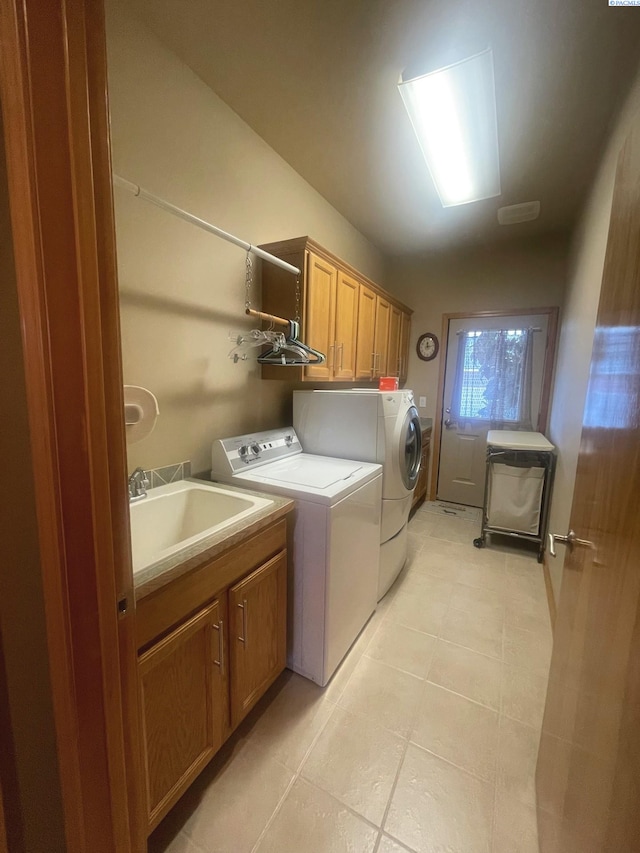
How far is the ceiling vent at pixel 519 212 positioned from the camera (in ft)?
8.67

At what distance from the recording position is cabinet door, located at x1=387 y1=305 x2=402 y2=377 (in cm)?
335

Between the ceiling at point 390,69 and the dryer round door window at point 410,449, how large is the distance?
1.65 m

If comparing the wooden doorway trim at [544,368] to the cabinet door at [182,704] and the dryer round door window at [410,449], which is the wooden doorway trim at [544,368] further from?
the cabinet door at [182,704]

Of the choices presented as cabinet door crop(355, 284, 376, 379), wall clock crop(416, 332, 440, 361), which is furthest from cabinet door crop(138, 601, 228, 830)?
wall clock crop(416, 332, 440, 361)

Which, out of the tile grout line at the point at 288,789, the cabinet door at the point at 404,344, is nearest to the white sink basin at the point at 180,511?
the tile grout line at the point at 288,789

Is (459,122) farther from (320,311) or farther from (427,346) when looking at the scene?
(427,346)

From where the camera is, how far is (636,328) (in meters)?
0.62

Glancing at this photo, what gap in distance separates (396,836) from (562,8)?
2.92m

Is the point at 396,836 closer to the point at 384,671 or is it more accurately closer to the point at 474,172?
the point at 384,671

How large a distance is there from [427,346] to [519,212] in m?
1.49

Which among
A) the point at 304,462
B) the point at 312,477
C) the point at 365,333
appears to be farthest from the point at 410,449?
the point at 365,333

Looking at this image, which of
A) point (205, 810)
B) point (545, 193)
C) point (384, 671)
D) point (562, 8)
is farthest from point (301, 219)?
point (205, 810)

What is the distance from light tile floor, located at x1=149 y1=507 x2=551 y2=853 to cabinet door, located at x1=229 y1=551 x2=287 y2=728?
8.2 inches

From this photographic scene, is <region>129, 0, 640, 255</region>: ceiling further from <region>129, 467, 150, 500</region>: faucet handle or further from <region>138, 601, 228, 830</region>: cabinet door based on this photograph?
<region>138, 601, 228, 830</region>: cabinet door
